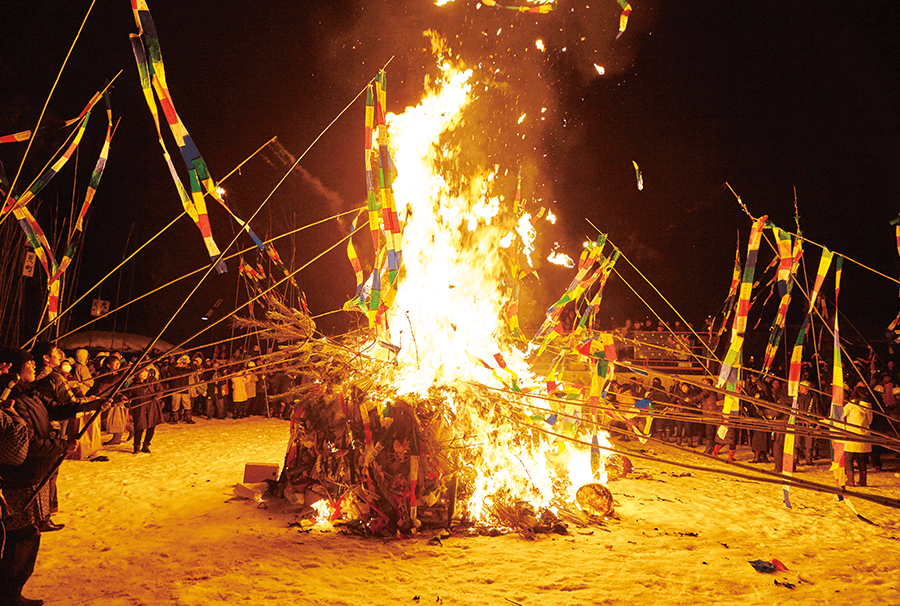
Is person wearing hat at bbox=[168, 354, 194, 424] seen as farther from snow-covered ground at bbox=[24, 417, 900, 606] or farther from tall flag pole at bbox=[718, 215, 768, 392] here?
tall flag pole at bbox=[718, 215, 768, 392]

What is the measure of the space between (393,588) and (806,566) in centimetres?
427

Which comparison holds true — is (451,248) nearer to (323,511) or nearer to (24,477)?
(323,511)

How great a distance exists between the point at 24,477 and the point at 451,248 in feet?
19.7

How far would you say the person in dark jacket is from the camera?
4.02m

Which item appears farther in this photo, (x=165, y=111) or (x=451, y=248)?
(x=451, y=248)

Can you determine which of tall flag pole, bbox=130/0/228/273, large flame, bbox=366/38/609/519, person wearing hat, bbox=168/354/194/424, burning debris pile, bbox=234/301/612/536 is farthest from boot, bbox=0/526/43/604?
person wearing hat, bbox=168/354/194/424

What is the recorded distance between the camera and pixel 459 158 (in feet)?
28.9

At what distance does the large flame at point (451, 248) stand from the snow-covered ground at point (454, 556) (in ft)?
6.48

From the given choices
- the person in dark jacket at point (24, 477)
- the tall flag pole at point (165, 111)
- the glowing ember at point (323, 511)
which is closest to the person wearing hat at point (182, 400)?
the glowing ember at point (323, 511)

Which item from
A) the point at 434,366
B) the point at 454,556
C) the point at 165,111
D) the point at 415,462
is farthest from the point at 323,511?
the point at 165,111

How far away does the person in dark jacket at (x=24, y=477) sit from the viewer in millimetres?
4020

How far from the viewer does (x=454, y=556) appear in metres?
5.73

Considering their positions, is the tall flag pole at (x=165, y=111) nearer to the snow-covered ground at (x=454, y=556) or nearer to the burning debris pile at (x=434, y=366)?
the burning debris pile at (x=434, y=366)

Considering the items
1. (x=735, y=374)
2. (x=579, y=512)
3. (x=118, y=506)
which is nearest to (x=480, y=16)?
(x=735, y=374)
